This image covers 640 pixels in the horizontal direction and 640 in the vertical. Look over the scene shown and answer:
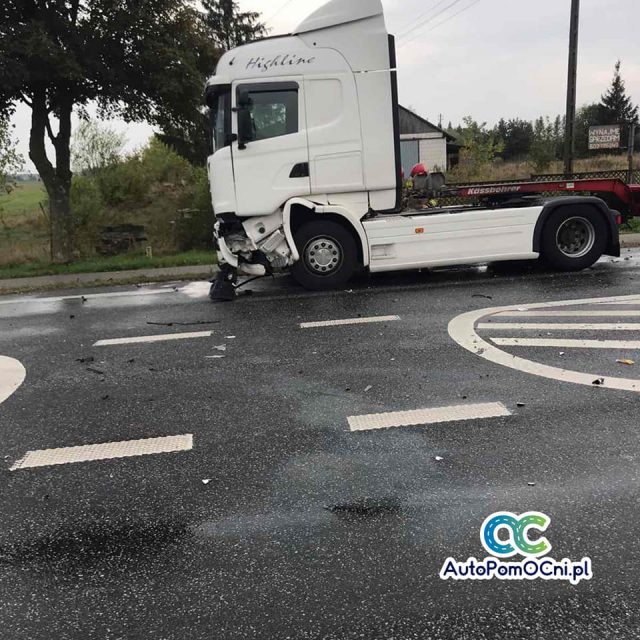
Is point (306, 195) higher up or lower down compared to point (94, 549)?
higher up

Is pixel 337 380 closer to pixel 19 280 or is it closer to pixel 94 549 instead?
pixel 94 549

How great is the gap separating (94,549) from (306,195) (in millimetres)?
6866

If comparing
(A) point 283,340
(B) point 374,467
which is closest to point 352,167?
(A) point 283,340

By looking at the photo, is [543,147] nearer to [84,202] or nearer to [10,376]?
[84,202]

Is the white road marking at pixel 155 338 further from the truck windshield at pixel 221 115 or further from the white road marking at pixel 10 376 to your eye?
the truck windshield at pixel 221 115

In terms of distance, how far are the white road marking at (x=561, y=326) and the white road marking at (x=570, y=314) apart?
35 centimetres

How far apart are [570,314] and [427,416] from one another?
11.8 feet

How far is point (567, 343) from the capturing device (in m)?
5.99

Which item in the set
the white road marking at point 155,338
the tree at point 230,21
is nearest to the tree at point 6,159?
the white road marking at point 155,338

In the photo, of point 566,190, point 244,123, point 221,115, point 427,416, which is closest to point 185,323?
point 244,123

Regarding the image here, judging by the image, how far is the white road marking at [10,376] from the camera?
18.1 ft

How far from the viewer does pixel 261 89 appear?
883cm

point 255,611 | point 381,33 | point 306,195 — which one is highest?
point 381,33

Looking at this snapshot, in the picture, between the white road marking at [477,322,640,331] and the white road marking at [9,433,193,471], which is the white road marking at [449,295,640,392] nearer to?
the white road marking at [477,322,640,331]
